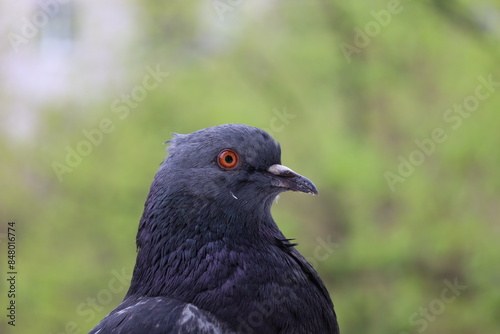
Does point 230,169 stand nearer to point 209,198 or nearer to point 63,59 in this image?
point 209,198

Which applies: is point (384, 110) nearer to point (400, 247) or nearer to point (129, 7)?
point (400, 247)

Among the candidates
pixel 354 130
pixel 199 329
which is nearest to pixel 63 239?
pixel 354 130

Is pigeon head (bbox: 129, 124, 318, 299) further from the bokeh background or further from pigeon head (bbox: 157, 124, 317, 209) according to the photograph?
the bokeh background

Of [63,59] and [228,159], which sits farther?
[63,59]

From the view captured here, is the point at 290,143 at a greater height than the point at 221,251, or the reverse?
the point at 290,143

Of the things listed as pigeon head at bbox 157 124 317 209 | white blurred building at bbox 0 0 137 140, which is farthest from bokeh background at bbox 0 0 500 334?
pigeon head at bbox 157 124 317 209

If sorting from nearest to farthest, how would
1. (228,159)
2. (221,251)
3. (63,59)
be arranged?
1. (221,251)
2. (228,159)
3. (63,59)

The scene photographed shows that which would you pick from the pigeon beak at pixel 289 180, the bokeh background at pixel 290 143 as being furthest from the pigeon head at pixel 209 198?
the bokeh background at pixel 290 143

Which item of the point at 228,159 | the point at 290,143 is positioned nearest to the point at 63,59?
the point at 290,143

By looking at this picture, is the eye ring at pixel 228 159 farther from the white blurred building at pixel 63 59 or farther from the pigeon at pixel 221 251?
the white blurred building at pixel 63 59
